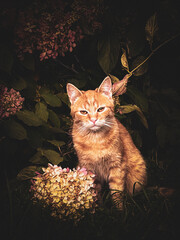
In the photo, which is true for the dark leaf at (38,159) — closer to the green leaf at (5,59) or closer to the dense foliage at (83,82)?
the dense foliage at (83,82)

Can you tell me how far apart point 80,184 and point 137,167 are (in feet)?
2.62

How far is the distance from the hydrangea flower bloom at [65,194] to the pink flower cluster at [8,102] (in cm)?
55

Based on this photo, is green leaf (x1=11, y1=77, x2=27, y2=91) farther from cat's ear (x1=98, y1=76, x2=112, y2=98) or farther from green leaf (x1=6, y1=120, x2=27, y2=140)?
cat's ear (x1=98, y1=76, x2=112, y2=98)

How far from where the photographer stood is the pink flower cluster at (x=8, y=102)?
157cm

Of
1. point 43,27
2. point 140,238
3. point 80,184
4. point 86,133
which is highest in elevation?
point 43,27

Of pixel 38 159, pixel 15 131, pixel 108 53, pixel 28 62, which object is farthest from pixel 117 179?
pixel 28 62

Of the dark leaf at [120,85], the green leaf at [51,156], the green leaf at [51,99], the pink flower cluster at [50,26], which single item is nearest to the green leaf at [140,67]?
the dark leaf at [120,85]

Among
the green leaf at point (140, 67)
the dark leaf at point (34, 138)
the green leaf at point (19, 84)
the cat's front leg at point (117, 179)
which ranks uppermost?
the green leaf at point (140, 67)

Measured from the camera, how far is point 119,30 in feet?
5.79

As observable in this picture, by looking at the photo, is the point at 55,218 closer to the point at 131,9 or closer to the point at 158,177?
the point at 158,177

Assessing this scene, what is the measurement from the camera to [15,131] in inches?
63.6

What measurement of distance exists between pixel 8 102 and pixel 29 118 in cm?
22

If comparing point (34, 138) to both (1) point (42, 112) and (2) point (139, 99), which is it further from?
(2) point (139, 99)

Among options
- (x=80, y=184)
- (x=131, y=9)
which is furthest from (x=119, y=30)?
(x=80, y=184)
